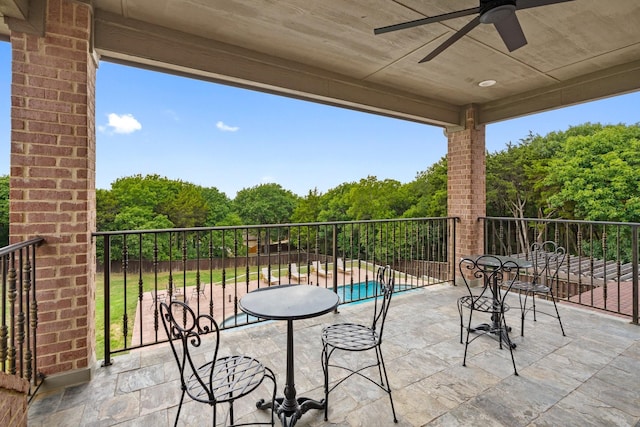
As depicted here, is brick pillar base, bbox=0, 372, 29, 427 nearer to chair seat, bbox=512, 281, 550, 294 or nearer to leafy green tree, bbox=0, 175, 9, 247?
chair seat, bbox=512, 281, 550, 294

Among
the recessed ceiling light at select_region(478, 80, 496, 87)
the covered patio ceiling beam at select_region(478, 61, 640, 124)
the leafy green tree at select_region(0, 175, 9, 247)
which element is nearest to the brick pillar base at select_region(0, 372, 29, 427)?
the recessed ceiling light at select_region(478, 80, 496, 87)

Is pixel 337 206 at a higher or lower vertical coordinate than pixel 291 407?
higher

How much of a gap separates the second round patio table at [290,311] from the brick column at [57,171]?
4.29ft

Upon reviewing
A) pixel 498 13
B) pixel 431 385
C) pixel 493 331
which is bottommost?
pixel 431 385

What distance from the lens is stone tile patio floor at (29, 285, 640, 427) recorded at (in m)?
1.84

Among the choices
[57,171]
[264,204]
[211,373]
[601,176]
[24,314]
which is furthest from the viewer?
[264,204]

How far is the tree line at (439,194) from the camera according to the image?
13.2 m

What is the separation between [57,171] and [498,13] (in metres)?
2.99

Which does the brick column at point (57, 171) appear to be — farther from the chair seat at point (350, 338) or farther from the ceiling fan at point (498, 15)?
the ceiling fan at point (498, 15)

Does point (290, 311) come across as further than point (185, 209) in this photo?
No

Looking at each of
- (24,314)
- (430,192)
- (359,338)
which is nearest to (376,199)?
(430,192)

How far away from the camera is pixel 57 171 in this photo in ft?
6.93

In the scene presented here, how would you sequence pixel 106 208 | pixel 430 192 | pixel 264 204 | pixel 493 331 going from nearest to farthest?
pixel 493 331, pixel 430 192, pixel 106 208, pixel 264 204

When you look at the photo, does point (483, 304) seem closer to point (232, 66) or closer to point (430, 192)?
point (232, 66)
